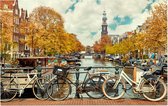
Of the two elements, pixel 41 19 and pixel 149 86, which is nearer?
pixel 149 86

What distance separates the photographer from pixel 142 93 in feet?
36.2

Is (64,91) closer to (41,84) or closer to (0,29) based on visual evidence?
(41,84)

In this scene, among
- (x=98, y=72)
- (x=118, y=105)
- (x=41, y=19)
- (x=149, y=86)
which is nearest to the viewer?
(x=118, y=105)

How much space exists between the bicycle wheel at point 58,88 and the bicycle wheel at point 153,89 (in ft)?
8.30

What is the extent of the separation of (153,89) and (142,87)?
1.22 ft

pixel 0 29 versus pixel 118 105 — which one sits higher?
pixel 0 29

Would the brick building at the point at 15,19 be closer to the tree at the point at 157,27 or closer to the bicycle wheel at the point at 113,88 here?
the tree at the point at 157,27

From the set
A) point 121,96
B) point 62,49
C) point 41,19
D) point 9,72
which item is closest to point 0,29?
point 41,19

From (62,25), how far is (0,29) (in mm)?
21106

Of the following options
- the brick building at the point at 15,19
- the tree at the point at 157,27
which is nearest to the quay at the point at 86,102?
the tree at the point at 157,27

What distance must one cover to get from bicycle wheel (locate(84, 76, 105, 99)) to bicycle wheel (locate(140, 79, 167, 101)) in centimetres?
144

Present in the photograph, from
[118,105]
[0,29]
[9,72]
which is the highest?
[0,29]

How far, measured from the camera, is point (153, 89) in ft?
35.8

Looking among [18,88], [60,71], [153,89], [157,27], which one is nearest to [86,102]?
[60,71]
